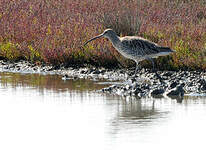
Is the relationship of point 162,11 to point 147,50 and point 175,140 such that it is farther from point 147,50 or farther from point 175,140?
point 175,140

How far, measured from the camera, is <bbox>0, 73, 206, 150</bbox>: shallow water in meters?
8.62

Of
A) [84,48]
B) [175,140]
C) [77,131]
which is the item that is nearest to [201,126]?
[175,140]

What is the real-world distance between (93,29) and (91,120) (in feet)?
26.8

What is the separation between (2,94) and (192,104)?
3.44 meters

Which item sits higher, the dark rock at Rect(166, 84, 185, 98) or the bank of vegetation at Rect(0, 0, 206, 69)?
the bank of vegetation at Rect(0, 0, 206, 69)

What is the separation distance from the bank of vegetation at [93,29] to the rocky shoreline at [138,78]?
0.31m

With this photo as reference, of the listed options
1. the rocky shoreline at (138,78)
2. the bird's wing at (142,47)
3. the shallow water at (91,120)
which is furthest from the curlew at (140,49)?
the shallow water at (91,120)

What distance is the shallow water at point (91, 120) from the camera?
862cm

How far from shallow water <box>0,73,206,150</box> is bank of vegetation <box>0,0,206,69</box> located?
262 centimetres

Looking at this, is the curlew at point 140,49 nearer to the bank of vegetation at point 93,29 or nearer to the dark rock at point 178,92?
the bank of vegetation at point 93,29

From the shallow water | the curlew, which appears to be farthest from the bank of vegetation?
the shallow water

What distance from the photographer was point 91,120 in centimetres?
1003

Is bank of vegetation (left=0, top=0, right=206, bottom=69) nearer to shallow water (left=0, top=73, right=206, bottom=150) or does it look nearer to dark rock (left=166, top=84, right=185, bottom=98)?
dark rock (left=166, top=84, right=185, bottom=98)

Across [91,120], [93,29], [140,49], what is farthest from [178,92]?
[93,29]
